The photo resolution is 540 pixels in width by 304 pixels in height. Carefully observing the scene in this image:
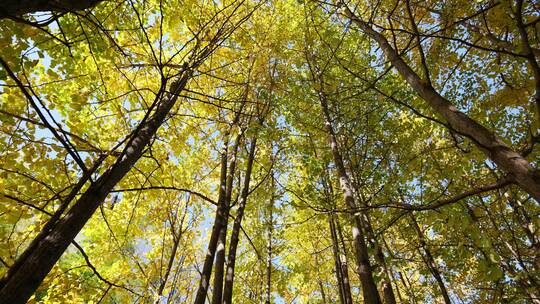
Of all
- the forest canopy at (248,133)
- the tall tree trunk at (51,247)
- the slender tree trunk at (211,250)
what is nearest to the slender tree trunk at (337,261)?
the forest canopy at (248,133)

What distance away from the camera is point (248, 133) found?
4934 mm

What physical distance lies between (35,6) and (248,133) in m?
3.83

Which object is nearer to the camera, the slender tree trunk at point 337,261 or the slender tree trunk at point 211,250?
the slender tree trunk at point 211,250

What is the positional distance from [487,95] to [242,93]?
5211 mm

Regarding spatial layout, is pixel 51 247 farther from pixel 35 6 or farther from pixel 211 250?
pixel 211 250

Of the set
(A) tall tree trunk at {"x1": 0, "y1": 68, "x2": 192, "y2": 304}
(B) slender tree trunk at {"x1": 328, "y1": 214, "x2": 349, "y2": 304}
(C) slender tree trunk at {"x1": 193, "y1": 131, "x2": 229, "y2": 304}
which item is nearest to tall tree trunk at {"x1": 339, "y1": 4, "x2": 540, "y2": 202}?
(A) tall tree trunk at {"x1": 0, "y1": 68, "x2": 192, "y2": 304}

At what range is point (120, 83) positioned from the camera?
484cm

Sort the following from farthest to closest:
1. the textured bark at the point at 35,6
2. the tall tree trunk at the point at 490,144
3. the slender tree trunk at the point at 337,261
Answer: the slender tree trunk at the point at 337,261 < the tall tree trunk at the point at 490,144 < the textured bark at the point at 35,6

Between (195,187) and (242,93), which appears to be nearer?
(242,93)

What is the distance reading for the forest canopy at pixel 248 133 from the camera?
1.81m

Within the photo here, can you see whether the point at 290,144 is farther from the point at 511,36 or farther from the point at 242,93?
the point at 511,36

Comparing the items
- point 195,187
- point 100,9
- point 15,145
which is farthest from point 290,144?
point 15,145

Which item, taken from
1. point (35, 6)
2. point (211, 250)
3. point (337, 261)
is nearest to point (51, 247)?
point (35, 6)

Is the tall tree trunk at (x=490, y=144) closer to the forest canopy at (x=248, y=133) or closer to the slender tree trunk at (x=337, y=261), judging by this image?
the forest canopy at (x=248, y=133)
